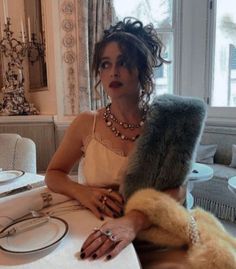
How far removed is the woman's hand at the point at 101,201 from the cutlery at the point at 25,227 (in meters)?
0.15

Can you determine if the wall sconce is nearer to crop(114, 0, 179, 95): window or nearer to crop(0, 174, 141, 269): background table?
crop(114, 0, 179, 95): window

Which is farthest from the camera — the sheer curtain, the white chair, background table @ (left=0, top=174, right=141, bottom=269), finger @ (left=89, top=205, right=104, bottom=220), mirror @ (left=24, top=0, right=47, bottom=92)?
mirror @ (left=24, top=0, right=47, bottom=92)

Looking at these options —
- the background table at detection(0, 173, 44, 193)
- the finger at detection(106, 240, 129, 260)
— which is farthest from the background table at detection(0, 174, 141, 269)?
the background table at detection(0, 173, 44, 193)

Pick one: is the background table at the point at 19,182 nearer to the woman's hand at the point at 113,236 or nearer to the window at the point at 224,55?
the woman's hand at the point at 113,236

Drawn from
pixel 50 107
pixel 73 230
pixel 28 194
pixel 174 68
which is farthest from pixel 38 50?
pixel 73 230

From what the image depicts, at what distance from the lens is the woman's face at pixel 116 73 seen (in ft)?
3.73

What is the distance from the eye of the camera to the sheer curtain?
265 cm

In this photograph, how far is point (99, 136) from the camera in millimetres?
1184

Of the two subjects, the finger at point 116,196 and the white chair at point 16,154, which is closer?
the finger at point 116,196

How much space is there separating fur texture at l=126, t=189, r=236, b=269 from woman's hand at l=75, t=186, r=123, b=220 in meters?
0.06

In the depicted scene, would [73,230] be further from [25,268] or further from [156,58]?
[156,58]

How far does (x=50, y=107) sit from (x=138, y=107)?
1.79 meters

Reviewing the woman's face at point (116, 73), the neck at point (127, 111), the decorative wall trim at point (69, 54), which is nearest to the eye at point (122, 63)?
the woman's face at point (116, 73)

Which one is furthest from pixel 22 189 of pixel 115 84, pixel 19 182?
pixel 115 84
